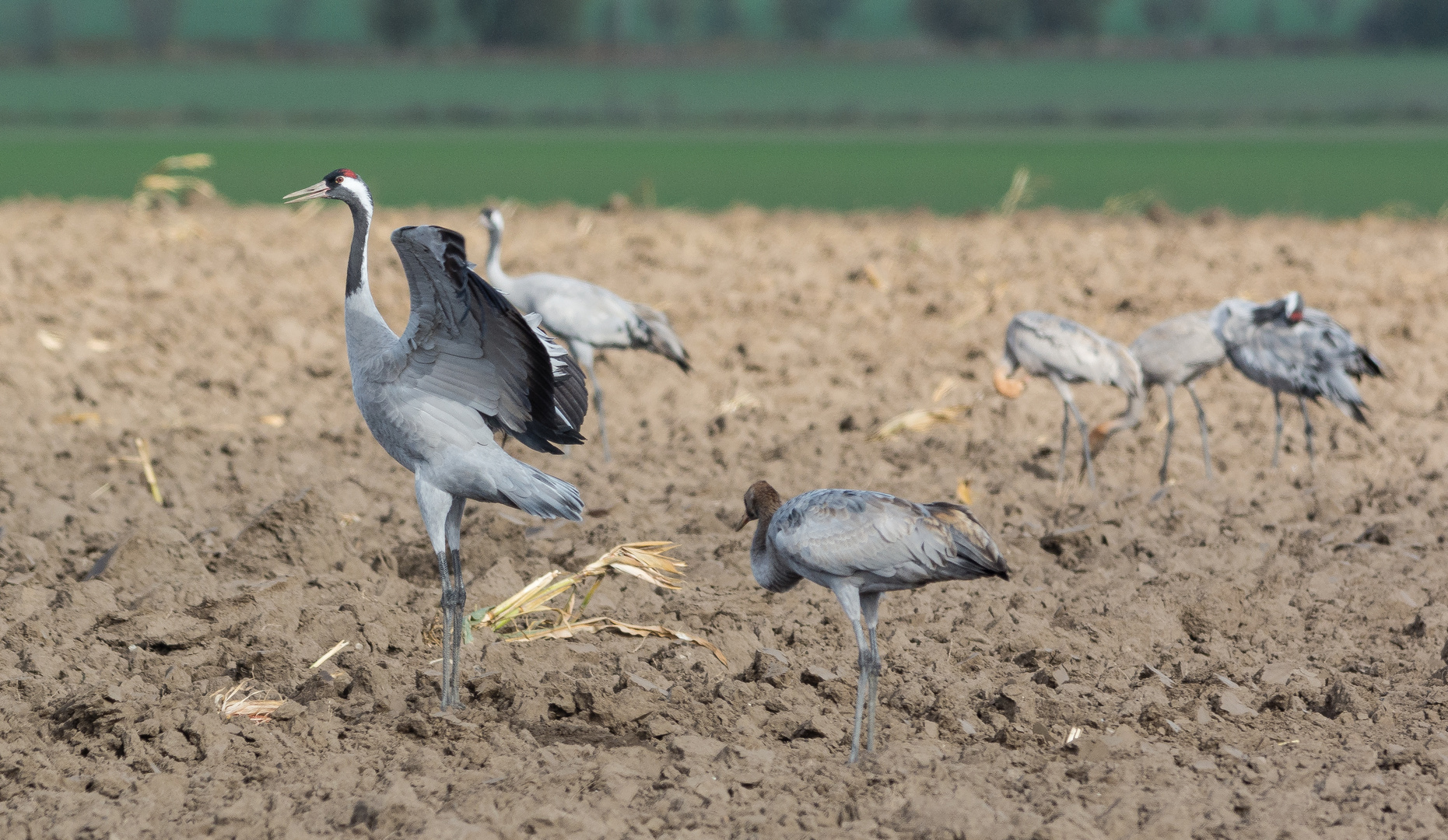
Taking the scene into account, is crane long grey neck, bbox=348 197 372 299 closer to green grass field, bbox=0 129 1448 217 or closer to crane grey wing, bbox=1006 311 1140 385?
crane grey wing, bbox=1006 311 1140 385

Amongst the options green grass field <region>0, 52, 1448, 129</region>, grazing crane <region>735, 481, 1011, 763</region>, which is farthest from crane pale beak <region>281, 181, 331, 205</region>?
green grass field <region>0, 52, 1448, 129</region>

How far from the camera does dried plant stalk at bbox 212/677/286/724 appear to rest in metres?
4.84

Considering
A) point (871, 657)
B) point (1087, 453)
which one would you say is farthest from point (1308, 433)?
point (871, 657)

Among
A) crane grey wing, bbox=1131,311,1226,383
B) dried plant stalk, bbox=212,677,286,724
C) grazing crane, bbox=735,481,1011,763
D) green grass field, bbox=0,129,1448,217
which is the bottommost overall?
green grass field, bbox=0,129,1448,217

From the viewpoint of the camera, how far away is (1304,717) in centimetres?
506

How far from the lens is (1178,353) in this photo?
8.93 metres

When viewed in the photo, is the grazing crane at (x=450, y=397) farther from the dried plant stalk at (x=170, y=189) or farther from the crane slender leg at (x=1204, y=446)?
the dried plant stalk at (x=170, y=189)

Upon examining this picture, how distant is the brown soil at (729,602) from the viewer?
171 inches

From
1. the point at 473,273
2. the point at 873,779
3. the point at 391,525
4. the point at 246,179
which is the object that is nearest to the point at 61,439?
the point at 391,525

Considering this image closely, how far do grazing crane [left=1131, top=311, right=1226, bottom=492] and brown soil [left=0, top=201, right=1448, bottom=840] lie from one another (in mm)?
496

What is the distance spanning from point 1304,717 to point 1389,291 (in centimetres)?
816

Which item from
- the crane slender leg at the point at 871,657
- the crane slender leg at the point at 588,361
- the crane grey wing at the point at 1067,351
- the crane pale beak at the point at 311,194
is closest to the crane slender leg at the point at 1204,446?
the crane grey wing at the point at 1067,351

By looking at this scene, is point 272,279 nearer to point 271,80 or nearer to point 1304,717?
point 1304,717

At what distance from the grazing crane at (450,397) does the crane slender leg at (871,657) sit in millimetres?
1068
